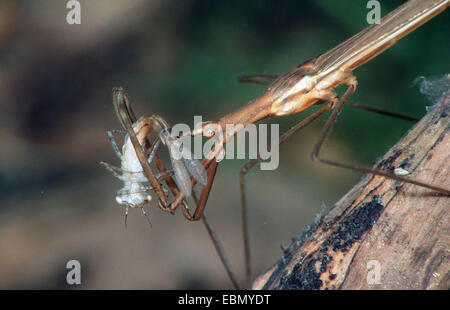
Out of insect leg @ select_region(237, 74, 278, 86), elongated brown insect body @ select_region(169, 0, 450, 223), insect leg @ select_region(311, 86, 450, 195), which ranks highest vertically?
insect leg @ select_region(237, 74, 278, 86)

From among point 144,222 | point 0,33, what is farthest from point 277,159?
point 0,33

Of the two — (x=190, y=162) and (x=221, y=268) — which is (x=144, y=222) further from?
(x=190, y=162)

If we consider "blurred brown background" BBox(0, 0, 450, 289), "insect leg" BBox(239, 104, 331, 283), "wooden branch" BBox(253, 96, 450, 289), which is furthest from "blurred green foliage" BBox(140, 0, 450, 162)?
"wooden branch" BBox(253, 96, 450, 289)

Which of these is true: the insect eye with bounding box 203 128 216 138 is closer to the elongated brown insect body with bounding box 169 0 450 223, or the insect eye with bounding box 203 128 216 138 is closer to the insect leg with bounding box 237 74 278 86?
the elongated brown insect body with bounding box 169 0 450 223

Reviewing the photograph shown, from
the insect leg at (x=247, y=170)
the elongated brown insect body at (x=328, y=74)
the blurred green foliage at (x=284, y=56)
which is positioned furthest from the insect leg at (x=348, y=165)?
the blurred green foliage at (x=284, y=56)

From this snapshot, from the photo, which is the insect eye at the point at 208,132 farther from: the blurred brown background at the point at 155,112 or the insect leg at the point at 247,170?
the blurred brown background at the point at 155,112

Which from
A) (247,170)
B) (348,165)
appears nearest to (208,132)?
(247,170)
